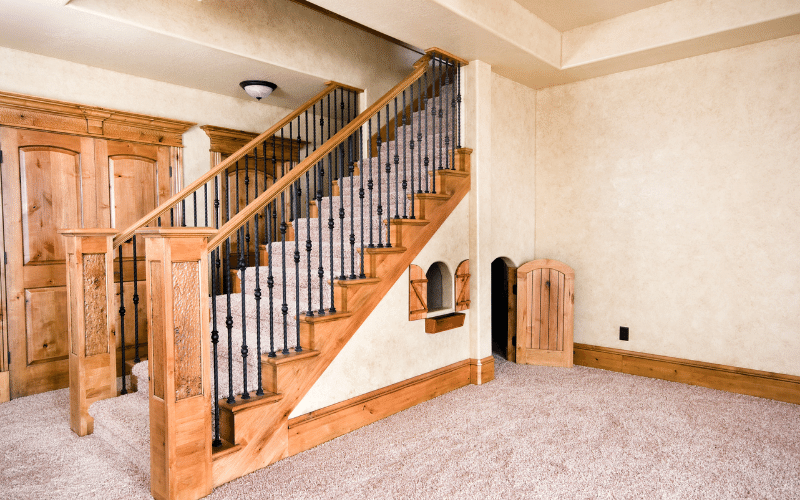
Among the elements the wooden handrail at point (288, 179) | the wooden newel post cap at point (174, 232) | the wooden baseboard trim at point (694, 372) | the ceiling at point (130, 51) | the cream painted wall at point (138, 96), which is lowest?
the wooden baseboard trim at point (694, 372)

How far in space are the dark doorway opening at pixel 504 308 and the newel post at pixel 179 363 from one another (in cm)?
322

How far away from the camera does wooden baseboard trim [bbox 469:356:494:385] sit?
13.3 feet

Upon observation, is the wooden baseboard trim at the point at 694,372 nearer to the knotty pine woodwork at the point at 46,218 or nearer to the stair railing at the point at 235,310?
the stair railing at the point at 235,310

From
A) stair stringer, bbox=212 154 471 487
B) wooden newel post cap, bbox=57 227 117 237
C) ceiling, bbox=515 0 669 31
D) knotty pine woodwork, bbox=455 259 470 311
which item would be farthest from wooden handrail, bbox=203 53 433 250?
knotty pine woodwork, bbox=455 259 470 311

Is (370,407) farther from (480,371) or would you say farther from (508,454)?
(480,371)

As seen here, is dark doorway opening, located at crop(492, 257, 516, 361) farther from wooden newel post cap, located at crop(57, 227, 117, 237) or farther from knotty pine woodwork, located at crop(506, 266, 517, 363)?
wooden newel post cap, located at crop(57, 227, 117, 237)

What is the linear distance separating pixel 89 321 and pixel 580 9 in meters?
4.18

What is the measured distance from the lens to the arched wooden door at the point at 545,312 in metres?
4.46

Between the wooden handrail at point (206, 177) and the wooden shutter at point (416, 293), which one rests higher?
the wooden handrail at point (206, 177)

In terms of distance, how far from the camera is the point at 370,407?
10.5ft

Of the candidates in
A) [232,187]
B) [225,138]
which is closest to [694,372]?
[232,187]

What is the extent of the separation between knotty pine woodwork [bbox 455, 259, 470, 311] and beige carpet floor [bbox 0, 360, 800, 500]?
0.73m

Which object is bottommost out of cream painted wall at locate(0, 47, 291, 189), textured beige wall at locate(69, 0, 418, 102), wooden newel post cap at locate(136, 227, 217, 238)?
wooden newel post cap at locate(136, 227, 217, 238)

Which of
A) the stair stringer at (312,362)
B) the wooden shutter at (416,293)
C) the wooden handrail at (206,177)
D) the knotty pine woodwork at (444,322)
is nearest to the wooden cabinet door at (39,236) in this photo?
the wooden handrail at (206,177)
